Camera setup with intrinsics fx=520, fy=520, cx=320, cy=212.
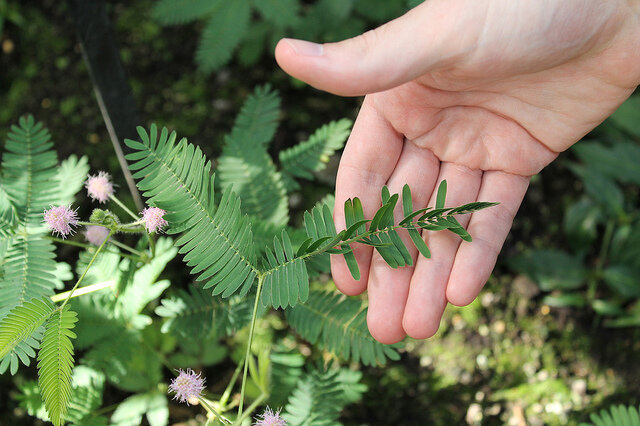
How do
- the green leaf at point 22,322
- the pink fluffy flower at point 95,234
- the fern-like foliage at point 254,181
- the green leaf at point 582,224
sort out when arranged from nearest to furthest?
the green leaf at point 22,322, the pink fluffy flower at point 95,234, the fern-like foliage at point 254,181, the green leaf at point 582,224

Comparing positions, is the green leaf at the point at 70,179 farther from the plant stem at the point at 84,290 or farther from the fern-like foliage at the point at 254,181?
the fern-like foliage at the point at 254,181

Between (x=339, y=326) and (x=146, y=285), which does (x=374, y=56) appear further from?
(x=146, y=285)

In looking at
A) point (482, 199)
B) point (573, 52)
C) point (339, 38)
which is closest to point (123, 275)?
point (482, 199)

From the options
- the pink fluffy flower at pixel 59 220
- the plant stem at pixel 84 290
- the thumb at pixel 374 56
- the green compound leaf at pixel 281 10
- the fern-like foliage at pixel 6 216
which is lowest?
the plant stem at pixel 84 290

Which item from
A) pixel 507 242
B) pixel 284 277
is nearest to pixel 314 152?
pixel 284 277

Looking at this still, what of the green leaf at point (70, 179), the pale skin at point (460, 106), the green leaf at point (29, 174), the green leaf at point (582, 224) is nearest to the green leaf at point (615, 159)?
the green leaf at point (582, 224)

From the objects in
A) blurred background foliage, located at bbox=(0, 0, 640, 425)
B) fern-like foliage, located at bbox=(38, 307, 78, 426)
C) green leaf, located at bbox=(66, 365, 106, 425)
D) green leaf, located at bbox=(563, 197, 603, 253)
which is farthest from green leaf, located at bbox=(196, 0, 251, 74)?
green leaf, located at bbox=(563, 197, 603, 253)

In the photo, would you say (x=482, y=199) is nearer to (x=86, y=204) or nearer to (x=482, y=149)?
(x=482, y=149)
